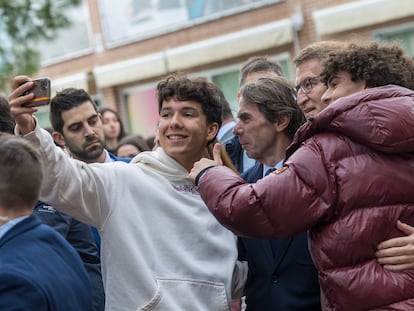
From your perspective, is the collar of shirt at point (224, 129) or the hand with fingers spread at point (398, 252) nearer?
the hand with fingers spread at point (398, 252)

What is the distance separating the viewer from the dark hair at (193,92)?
3408mm

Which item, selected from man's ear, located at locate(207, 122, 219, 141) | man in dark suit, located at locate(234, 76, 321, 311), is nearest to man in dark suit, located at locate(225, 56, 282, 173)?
man in dark suit, located at locate(234, 76, 321, 311)

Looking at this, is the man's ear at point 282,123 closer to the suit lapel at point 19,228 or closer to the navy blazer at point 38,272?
the navy blazer at point 38,272

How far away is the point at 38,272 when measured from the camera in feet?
7.79

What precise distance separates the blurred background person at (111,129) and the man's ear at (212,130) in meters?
3.84

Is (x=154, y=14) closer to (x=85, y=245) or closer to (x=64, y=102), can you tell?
(x=64, y=102)

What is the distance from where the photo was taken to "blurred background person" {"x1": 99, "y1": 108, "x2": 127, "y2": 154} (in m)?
7.27

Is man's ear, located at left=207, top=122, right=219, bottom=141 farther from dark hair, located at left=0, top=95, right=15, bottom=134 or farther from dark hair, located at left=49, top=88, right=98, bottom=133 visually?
dark hair, located at left=49, top=88, right=98, bottom=133

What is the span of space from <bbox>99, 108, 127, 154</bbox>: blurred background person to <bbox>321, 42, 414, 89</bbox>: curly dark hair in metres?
4.53

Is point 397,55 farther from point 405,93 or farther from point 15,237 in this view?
point 15,237

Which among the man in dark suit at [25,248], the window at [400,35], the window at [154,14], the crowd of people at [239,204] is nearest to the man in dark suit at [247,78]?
the crowd of people at [239,204]

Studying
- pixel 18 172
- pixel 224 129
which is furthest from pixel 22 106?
pixel 224 129

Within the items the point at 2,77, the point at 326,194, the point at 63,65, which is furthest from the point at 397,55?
the point at 63,65

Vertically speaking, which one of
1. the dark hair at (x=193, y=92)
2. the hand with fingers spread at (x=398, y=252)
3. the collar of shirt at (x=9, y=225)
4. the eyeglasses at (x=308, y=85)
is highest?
the dark hair at (x=193, y=92)
